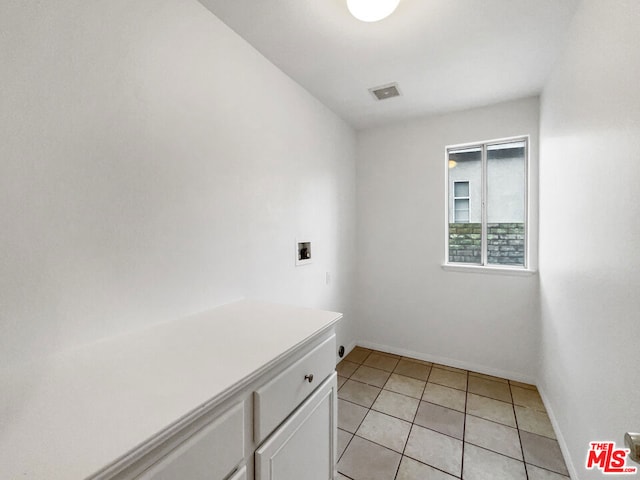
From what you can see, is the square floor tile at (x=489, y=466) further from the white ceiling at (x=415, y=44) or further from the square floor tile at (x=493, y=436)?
the white ceiling at (x=415, y=44)

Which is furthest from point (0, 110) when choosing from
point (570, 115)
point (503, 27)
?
point (570, 115)

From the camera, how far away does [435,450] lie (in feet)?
5.46

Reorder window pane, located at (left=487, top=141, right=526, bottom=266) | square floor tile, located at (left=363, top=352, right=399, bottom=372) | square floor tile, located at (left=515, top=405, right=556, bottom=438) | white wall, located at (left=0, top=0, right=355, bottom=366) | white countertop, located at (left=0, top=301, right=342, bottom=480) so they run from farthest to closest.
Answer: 1. square floor tile, located at (left=363, top=352, right=399, bottom=372)
2. window pane, located at (left=487, top=141, right=526, bottom=266)
3. square floor tile, located at (left=515, top=405, right=556, bottom=438)
4. white wall, located at (left=0, top=0, right=355, bottom=366)
5. white countertop, located at (left=0, top=301, right=342, bottom=480)

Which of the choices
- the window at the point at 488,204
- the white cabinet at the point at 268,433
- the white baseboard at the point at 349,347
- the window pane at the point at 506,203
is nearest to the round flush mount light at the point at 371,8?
the white cabinet at the point at 268,433

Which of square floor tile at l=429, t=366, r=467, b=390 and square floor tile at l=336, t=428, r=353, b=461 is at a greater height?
square floor tile at l=336, t=428, r=353, b=461

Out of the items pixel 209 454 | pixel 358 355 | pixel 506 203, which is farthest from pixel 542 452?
pixel 209 454

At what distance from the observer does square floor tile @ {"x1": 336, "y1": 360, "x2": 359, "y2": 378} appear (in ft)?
8.35

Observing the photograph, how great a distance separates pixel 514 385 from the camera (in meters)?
2.36

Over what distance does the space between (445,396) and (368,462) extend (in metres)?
0.94

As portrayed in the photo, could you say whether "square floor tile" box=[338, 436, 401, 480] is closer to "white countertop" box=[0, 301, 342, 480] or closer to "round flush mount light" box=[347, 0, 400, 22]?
"white countertop" box=[0, 301, 342, 480]

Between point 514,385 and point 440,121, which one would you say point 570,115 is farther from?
point 514,385

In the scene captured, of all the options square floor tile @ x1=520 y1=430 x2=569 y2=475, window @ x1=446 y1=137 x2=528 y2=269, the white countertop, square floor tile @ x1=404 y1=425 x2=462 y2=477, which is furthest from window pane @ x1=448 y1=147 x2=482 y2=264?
the white countertop

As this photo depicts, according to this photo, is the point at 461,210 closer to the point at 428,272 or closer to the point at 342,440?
the point at 428,272

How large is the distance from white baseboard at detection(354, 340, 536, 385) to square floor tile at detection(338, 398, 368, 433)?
1014mm
